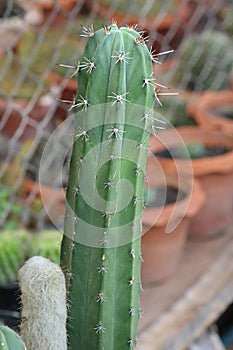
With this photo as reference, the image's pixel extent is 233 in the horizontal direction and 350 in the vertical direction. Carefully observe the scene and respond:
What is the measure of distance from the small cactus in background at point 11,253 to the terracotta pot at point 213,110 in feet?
3.46

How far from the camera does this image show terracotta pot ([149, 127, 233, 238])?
7.50ft

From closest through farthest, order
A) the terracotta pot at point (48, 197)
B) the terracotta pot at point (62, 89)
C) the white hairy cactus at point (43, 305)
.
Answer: the white hairy cactus at point (43, 305) < the terracotta pot at point (48, 197) < the terracotta pot at point (62, 89)

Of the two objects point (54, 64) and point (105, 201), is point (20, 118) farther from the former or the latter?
point (105, 201)

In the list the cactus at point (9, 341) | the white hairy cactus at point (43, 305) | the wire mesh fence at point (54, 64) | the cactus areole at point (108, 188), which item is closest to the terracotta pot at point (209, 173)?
the wire mesh fence at point (54, 64)

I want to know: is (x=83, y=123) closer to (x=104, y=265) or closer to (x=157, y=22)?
(x=104, y=265)

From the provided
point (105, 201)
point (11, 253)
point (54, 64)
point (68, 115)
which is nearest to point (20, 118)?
point (68, 115)

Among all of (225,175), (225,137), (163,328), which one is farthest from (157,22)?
(163,328)

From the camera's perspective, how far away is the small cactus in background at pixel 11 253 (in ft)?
5.56

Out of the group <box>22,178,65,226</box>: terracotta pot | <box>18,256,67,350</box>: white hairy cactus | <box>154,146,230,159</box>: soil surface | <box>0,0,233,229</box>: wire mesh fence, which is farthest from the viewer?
<box>154,146,230,159</box>: soil surface

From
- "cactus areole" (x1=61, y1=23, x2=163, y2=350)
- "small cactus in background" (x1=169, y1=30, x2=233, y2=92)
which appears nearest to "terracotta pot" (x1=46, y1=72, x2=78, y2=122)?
"small cactus in background" (x1=169, y1=30, x2=233, y2=92)

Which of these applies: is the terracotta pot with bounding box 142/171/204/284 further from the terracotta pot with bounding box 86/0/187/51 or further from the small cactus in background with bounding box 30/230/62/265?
the terracotta pot with bounding box 86/0/187/51

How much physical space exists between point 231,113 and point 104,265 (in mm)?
1875

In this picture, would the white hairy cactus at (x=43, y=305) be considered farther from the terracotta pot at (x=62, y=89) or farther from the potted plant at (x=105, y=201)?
the terracotta pot at (x=62, y=89)

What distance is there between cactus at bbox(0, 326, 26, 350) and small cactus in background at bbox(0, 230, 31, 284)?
848 mm
